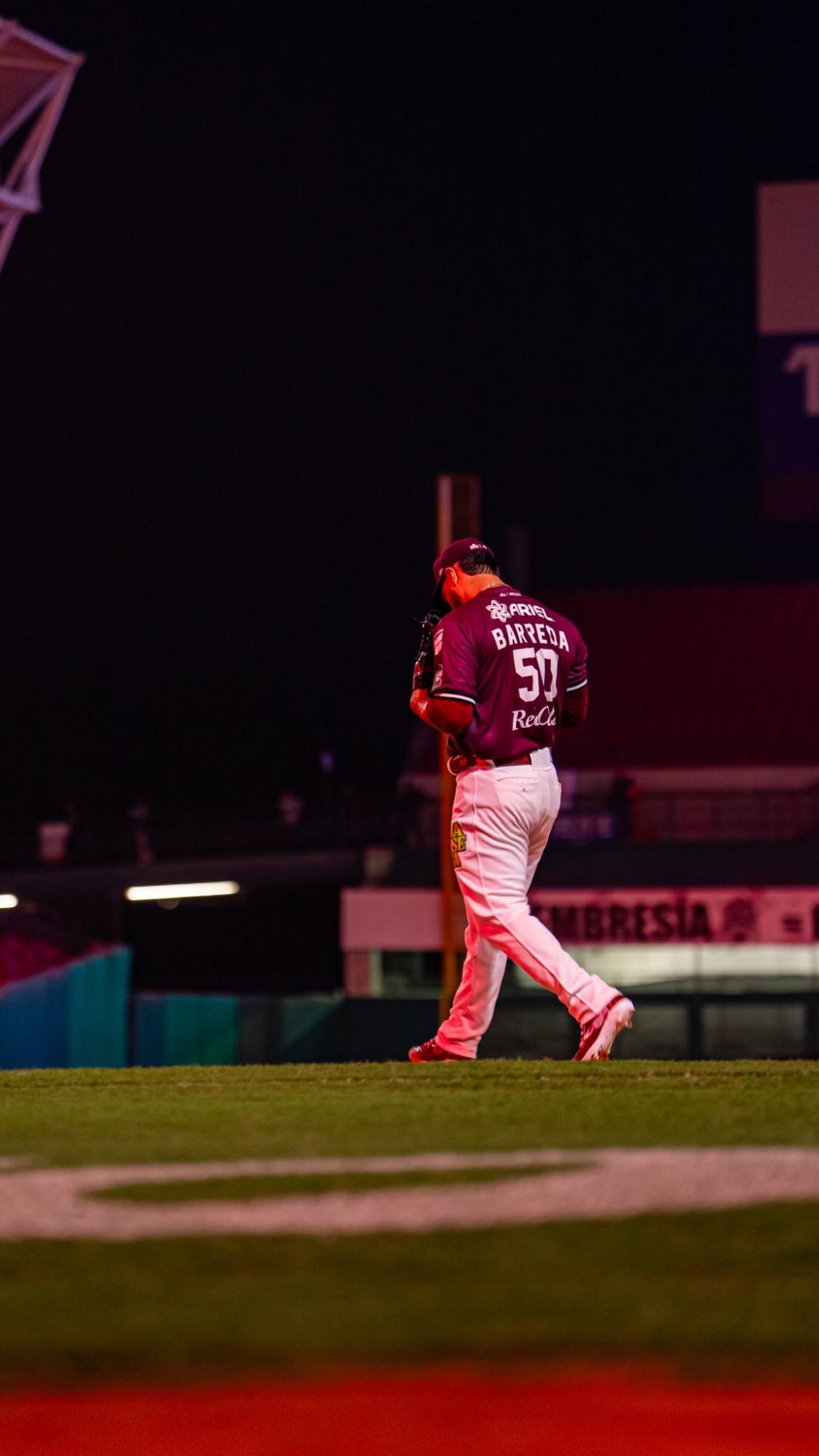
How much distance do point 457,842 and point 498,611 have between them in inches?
32.5

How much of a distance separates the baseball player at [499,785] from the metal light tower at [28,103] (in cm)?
1775

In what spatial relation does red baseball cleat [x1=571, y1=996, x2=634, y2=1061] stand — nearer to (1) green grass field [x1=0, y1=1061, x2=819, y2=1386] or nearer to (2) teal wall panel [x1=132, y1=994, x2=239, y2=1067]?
(1) green grass field [x1=0, y1=1061, x2=819, y2=1386]

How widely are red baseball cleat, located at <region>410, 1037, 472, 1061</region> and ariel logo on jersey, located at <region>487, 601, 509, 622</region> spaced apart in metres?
1.51

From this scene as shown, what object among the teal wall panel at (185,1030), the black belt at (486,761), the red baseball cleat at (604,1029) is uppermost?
the black belt at (486,761)

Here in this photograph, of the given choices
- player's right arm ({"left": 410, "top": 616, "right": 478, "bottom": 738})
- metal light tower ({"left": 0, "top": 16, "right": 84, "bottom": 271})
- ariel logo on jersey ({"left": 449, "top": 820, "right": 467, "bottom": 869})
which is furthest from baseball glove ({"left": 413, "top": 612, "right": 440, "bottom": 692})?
metal light tower ({"left": 0, "top": 16, "right": 84, "bottom": 271})

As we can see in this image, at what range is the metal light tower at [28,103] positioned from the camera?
22.3 metres

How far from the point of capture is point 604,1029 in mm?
→ 6379

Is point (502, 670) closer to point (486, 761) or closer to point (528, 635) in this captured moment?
point (528, 635)

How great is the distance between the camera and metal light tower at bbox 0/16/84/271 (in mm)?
22297

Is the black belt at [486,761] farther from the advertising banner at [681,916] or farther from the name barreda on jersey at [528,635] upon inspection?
the advertising banner at [681,916]

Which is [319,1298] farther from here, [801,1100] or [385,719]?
[385,719]

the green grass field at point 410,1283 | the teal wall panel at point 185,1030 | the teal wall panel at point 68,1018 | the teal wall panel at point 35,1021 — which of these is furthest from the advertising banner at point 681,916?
the green grass field at point 410,1283

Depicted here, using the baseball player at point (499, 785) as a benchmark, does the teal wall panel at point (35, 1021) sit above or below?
below

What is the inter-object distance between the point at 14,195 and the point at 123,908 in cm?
1562
